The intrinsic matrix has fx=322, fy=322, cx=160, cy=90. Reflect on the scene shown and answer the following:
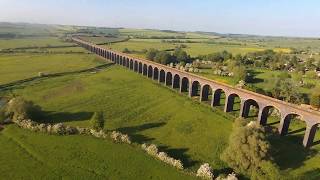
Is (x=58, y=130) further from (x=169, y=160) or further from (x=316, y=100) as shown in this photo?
(x=316, y=100)

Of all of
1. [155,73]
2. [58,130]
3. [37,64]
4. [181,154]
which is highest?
[155,73]

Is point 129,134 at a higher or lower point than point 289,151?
lower

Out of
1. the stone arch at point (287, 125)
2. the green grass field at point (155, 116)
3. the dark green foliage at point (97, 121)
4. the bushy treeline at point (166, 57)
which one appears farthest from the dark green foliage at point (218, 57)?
the dark green foliage at point (97, 121)

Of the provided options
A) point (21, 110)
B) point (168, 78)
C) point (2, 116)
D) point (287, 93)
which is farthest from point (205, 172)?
point (168, 78)

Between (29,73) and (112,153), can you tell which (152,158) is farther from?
(29,73)

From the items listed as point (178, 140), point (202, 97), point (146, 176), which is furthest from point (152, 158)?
point (202, 97)
